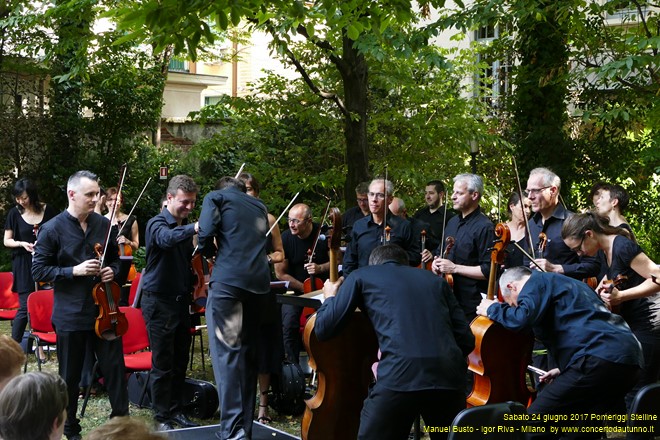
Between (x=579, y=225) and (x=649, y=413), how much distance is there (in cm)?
198

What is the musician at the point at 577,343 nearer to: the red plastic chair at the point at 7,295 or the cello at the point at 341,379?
the cello at the point at 341,379

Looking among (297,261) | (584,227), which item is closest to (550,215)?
(584,227)

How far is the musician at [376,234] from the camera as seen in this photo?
24.9 ft

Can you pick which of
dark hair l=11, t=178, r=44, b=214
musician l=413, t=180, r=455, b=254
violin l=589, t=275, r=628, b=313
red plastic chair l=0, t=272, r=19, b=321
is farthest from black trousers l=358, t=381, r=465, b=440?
red plastic chair l=0, t=272, r=19, b=321

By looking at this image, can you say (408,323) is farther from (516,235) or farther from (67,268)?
(516,235)

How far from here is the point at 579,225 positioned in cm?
580

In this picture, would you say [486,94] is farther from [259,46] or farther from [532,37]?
[259,46]

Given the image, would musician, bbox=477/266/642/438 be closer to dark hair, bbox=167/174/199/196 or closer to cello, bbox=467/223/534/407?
cello, bbox=467/223/534/407

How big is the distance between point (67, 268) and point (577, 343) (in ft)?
11.5

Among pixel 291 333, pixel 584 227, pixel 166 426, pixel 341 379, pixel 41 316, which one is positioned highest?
pixel 584 227

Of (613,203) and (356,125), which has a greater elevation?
(356,125)

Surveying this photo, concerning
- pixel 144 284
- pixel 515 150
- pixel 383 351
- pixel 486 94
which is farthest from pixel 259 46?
pixel 383 351

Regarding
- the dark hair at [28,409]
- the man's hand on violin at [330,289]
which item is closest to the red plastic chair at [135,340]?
the man's hand on violin at [330,289]

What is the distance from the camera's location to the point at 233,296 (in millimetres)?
6211
